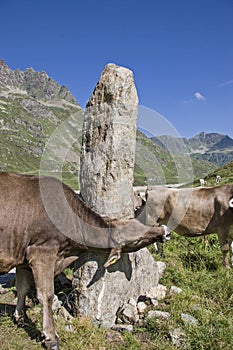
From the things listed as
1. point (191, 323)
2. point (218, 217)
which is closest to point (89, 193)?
point (191, 323)

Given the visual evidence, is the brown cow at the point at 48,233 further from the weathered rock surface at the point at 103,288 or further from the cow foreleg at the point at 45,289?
the weathered rock surface at the point at 103,288

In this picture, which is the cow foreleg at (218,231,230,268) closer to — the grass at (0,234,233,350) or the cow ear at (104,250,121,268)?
the grass at (0,234,233,350)

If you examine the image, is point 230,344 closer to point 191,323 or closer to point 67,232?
point 191,323

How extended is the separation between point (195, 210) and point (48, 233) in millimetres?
7123

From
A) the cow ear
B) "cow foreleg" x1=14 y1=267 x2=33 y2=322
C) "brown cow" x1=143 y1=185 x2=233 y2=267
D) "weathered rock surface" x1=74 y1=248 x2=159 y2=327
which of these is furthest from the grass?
"brown cow" x1=143 y1=185 x2=233 y2=267

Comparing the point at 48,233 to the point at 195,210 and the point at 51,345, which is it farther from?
the point at 195,210

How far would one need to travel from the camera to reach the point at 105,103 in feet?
25.4

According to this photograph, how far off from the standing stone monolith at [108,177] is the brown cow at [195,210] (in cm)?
392

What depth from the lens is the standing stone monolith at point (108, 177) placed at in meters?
7.25

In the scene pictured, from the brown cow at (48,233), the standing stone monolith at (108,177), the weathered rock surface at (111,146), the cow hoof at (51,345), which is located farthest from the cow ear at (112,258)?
the cow hoof at (51,345)

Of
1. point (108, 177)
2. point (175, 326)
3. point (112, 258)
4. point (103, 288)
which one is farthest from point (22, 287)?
point (175, 326)

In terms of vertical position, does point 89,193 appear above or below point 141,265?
above

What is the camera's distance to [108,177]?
747 centimetres

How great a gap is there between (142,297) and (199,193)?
5.56 meters
